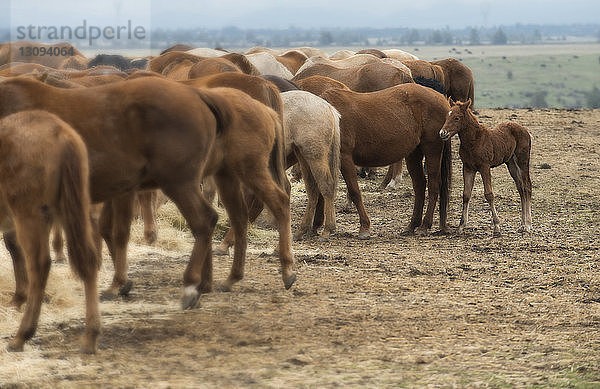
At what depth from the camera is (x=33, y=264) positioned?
18.3 feet

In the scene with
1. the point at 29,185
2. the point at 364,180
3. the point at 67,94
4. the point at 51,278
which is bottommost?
the point at 364,180

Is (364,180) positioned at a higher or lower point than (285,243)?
lower

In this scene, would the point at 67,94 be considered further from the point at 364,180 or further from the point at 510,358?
the point at 364,180

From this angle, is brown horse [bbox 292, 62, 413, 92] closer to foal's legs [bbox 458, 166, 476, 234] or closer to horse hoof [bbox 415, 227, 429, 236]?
foal's legs [bbox 458, 166, 476, 234]

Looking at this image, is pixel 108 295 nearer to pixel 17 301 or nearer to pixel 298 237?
pixel 17 301

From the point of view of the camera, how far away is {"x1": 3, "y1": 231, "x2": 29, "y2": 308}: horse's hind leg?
6.67 m

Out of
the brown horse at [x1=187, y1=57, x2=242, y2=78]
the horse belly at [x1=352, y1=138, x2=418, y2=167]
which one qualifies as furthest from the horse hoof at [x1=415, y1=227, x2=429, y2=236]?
the brown horse at [x1=187, y1=57, x2=242, y2=78]

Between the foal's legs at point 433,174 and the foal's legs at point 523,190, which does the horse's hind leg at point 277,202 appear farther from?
the foal's legs at point 523,190

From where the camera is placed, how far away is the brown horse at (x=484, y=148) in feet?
33.6

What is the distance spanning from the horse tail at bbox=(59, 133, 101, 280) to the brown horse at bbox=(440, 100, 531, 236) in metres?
5.44

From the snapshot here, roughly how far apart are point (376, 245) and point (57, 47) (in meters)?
14.3

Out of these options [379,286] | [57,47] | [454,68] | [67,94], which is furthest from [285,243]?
[57,47]

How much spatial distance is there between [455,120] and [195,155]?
4.66 metres

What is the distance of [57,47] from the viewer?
21.9 metres
